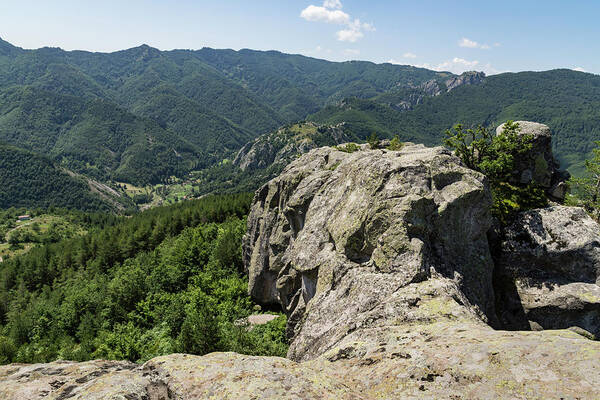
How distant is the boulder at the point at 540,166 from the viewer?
31750mm

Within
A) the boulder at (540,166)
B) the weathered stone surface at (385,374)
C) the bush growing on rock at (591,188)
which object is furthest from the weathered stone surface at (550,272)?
the weathered stone surface at (385,374)

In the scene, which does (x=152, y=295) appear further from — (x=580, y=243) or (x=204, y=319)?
(x=580, y=243)

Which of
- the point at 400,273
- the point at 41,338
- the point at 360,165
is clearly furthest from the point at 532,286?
the point at 41,338

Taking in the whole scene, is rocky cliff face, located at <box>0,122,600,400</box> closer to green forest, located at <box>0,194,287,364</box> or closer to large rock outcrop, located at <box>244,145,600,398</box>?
large rock outcrop, located at <box>244,145,600,398</box>

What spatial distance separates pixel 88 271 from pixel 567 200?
10417cm

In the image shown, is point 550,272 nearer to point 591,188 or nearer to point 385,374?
point 591,188

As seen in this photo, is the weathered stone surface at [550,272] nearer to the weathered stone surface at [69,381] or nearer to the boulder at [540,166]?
the boulder at [540,166]

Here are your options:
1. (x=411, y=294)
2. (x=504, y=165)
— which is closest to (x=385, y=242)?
(x=411, y=294)

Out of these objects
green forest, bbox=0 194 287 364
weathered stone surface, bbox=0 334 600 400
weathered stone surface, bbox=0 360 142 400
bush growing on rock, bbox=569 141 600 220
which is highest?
bush growing on rock, bbox=569 141 600 220

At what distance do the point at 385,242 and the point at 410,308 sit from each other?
14.4 feet

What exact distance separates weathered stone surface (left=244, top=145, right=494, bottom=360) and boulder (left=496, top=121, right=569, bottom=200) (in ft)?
41.2

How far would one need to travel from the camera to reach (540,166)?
3203 cm

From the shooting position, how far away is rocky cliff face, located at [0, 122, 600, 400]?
966 centimetres

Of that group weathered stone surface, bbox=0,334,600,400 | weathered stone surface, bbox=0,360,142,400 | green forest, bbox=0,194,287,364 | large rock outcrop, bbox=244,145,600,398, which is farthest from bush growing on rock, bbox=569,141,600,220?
weathered stone surface, bbox=0,360,142,400
